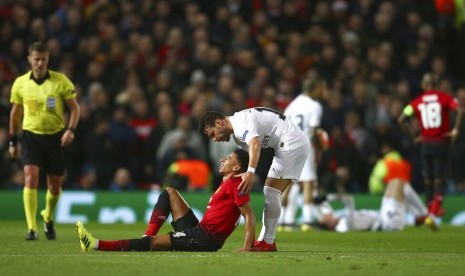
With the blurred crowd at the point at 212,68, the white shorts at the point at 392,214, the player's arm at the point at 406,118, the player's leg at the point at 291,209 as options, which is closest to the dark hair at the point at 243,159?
the player's leg at the point at 291,209

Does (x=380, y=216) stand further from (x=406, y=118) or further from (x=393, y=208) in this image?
(x=406, y=118)

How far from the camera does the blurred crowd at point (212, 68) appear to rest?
21.2 m

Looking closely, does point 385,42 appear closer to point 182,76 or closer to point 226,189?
point 182,76

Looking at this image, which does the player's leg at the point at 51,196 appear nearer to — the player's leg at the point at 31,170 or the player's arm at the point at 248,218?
the player's leg at the point at 31,170

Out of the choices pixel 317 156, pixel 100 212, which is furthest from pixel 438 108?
pixel 100 212

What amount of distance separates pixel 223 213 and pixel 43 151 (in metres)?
3.77

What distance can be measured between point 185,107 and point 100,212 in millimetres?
2885

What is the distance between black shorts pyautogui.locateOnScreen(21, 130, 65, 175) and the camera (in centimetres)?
1392

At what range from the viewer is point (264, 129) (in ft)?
38.2

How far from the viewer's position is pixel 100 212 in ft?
67.3

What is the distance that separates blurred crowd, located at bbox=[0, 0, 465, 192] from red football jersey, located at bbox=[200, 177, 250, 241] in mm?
9359

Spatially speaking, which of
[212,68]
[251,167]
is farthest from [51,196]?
[212,68]

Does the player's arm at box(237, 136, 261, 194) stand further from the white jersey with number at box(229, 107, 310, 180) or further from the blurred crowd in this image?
the blurred crowd

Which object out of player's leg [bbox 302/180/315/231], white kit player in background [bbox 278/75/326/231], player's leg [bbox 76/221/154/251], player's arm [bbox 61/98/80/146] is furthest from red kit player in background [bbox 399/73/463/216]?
player's leg [bbox 76/221/154/251]
